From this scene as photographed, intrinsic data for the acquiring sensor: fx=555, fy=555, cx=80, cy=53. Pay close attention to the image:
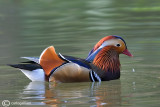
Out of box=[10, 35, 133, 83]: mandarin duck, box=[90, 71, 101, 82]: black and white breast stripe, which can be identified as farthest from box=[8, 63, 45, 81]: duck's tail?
box=[90, 71, 101, 82]: black and white breast stripe

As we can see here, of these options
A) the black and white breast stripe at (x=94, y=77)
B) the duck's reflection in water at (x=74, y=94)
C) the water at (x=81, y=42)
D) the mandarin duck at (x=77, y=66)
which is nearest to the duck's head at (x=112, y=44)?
the mandarin duck at (x=77, y=66)

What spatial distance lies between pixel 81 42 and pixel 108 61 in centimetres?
288

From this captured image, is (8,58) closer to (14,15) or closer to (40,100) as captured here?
(40,100)

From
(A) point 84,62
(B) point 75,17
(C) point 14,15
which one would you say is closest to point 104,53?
(A) point 84,62

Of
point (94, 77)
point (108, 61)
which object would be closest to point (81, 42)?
point (108, 61)

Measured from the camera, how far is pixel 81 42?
1255 centimetres

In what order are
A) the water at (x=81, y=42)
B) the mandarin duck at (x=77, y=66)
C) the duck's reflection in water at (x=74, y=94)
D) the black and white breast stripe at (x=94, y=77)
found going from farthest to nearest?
the black and white breast stripe at (x=94, y=77)
the mandarin duck at (x=77, y=66)
the water at (x=81, y=42)
the duck's reflection in water at (x=74, y=94)

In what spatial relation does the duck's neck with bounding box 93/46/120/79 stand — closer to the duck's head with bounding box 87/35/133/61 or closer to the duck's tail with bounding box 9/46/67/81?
the duck's head with bounding box 87/35/133/61

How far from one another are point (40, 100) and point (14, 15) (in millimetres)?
9365

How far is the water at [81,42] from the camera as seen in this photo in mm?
8195

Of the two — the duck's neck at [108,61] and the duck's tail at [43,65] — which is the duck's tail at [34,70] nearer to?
the duck's tail at [43,65]

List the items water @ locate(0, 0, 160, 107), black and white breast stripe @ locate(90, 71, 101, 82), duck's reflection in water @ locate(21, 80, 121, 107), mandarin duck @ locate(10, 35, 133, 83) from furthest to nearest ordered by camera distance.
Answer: black and white breast stripe @ locate(90, 71, 101, 82)
mandarin duck @ locate(10, 35, 133, 83)
water @ locate(0, 0, 160, 107)
duck's reflection in water @ locate(21, 80, 121, 107)

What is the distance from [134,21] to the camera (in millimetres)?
15023

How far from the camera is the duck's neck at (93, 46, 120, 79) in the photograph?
9.64 m
